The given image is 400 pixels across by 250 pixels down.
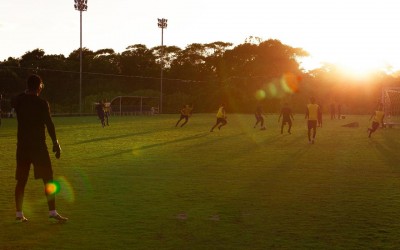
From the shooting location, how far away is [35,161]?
734 cm

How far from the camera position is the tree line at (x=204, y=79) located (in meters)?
79.1

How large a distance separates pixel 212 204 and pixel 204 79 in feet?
304

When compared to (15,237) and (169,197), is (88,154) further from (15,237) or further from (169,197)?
(15,237)

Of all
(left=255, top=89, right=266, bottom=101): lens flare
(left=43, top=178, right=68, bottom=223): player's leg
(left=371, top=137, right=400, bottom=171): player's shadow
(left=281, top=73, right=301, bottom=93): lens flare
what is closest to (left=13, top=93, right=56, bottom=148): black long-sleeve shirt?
(left=43, top=178, right=68, bottom=223): player's leg

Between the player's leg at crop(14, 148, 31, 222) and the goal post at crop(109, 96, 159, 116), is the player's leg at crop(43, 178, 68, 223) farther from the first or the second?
the goal post at crop(109, 96, 159, 116)

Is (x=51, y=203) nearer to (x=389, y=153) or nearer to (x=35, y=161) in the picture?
(x=35, y=161)

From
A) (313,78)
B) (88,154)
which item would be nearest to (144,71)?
(313,78)

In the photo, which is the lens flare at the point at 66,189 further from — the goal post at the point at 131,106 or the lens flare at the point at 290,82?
the lens flare at the point at 290,82

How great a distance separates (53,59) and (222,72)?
29.1m

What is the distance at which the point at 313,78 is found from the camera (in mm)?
101250

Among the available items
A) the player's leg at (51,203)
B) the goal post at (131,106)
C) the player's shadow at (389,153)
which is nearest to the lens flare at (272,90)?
the goal post at (131,106)

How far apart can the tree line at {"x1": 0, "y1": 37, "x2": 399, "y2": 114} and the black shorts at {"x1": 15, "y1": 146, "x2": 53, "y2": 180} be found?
61902 mm

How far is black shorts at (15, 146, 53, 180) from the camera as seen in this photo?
733 centimetres

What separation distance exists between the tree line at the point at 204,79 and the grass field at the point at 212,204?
55.9 meters
